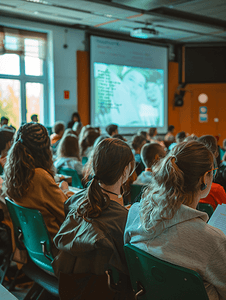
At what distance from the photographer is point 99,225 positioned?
1.32 metres

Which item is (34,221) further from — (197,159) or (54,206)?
(197,159)

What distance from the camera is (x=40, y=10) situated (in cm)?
718

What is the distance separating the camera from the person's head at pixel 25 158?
1844 mm

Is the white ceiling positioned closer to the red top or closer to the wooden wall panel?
the wooden wall panel

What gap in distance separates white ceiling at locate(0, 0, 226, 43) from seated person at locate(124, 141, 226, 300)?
620cm

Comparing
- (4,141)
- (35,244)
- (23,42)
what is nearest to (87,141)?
(4,141)

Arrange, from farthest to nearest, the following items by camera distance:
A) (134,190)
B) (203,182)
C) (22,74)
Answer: (22,74) → (134,190) → (203,182)

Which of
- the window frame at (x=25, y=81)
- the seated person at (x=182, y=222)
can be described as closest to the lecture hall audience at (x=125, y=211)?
the seated person at (x=182, y=222)

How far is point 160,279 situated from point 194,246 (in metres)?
0.17

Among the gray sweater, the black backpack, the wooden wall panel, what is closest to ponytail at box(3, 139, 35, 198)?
the gray sweater

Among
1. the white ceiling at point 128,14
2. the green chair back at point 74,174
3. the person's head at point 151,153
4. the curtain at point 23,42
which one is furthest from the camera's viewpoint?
the curtain at point 23,42

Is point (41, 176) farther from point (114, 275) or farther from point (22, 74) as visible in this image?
point (22, 74)

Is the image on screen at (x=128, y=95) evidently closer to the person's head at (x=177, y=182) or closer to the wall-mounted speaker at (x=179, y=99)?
the wall-mounted speaker at (x=179, y=99)

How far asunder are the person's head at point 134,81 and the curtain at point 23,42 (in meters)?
2.73
